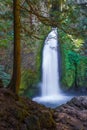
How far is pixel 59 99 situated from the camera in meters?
13.0

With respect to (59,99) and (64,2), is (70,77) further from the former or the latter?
(64,2)

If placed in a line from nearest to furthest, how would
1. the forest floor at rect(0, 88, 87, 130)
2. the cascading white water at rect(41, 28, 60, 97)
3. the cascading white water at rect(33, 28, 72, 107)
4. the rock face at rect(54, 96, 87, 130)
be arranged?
the forest floor at rect(0, 88, 87, 130) < the rock face at rect(54, 96, 87, 130) < the cascading white water at rect(33, 28, 72, 107) < the cascading white water at rect(41, 28, 60, 97)

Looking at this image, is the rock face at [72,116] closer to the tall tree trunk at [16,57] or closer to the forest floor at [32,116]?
the forest floor at [32,116]

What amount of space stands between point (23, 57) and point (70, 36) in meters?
7.76

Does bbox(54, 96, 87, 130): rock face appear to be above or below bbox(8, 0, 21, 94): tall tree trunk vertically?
below

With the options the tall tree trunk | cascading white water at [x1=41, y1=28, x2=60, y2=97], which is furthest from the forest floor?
cascading white water at [x1=41, y1=28, x2=60, y2=97]

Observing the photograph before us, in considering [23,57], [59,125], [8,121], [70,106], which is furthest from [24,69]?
[8,121]

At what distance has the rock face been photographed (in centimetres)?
491

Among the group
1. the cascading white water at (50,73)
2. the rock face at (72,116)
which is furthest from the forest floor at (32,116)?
the cascading white water at (50,73)

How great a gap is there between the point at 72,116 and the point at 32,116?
138 cm

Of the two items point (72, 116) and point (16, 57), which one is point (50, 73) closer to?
point (72, 116)

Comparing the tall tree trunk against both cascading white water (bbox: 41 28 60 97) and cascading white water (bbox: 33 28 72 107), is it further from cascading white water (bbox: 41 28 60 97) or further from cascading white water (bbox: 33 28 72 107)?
cascading white water (bbox: 41 28 60 97)

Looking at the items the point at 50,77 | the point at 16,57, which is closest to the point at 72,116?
the point at 16,57

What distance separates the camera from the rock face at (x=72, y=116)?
16.1ft
